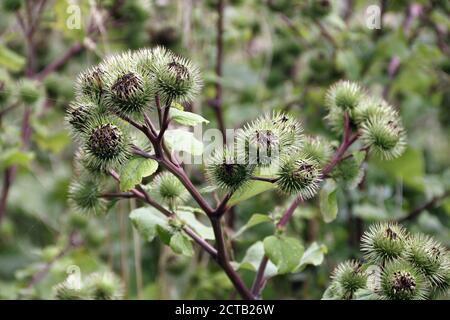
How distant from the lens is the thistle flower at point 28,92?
213cm

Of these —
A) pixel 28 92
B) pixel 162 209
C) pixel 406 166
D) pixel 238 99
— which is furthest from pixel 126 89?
pixel 238 99

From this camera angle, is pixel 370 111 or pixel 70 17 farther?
pixel 70 17

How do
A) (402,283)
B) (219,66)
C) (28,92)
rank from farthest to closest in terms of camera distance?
(219,66), (28,92), (402,283)

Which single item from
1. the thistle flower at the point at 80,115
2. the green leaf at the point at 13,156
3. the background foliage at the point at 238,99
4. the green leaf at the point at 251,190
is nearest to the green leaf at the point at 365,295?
the green leaf at the point at 251,190

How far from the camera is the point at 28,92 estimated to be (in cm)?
213

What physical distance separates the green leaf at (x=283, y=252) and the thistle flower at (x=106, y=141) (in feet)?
1.23

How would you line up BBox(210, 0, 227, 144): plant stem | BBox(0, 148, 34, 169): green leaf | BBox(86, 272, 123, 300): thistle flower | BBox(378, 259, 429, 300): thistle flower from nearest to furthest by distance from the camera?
BBox(378, 259, 429, 300): thistle flower → BBox(86, 272, 123, 300): thistle flower → BBox(0, 148, 34, 169): green leaf → BBox(210, 0, 227, 144): plant stem

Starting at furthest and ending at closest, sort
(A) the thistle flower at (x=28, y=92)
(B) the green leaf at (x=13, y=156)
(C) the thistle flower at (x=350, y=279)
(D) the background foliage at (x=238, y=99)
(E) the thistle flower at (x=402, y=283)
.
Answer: (D) the background foliage at (x=238, y=99) < (A) the thistle flower at (x=28, y=92) < (B) the green leaf at (x=13, y=156) < (C) the thistle flower at (x=350, y=279) < (E) the thistle flower at (x=402, y=283)

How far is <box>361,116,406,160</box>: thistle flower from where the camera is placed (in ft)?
4.54

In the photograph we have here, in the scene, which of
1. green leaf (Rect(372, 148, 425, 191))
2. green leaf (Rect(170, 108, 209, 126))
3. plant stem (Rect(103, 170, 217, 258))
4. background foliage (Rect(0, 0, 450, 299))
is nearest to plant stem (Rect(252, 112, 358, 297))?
plant stem (Rect(103, 170, 217, 258))

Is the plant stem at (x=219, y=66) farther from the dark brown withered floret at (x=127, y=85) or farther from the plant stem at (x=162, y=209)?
the dark brown withered floret at (x=127, y=85)

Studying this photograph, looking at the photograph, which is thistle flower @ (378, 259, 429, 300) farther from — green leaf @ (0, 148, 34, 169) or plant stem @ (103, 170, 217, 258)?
green leaf @ (0, 148, 34, 169)

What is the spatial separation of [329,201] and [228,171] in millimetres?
353

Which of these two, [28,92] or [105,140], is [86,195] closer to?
[105,140]
